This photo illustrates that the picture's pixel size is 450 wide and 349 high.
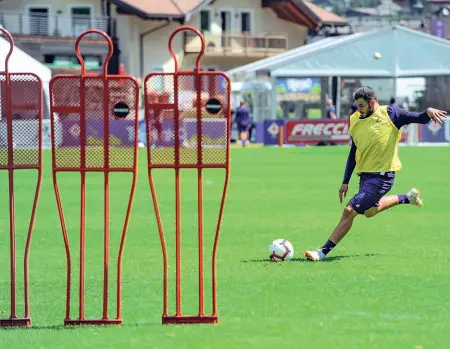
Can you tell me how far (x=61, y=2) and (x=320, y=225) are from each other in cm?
5272

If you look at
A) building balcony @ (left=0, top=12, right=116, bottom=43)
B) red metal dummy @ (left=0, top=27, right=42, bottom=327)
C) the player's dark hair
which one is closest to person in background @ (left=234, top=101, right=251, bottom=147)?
building balcony @ (left=0, top=12, right=116, bottom=43)

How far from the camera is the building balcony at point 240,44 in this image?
2781 inches

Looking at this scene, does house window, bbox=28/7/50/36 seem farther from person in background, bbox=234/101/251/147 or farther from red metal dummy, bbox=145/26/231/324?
red metal dummy, bbox=145/26/231/324

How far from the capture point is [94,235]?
16141 millimetres

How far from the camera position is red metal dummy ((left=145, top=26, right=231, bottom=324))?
8.79m

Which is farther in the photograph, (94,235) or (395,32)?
(395,32)

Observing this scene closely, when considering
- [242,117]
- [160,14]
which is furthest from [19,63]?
[160,14]

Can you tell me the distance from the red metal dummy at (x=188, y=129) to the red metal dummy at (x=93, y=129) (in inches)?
6.9

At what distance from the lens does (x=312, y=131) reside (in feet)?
150

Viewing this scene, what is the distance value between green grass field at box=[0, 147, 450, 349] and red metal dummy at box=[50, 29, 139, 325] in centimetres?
67

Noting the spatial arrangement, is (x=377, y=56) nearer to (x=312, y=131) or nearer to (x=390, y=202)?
(x=312, y=131)

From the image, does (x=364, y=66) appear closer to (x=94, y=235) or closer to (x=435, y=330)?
(x=94, y=235)

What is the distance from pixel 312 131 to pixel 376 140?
32680mm

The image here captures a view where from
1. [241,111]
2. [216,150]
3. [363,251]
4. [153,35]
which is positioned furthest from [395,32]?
[216,150]
